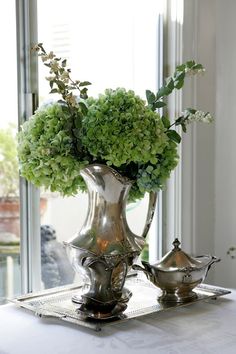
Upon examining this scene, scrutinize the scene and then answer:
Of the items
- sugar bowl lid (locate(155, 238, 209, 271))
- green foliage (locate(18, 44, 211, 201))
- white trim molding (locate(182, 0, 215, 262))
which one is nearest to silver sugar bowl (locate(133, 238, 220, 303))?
sugar bowl lid (locate(155, 238, 209, 271))

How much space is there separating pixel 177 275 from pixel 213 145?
85cm

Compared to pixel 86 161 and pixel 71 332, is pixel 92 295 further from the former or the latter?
pixel 86 161

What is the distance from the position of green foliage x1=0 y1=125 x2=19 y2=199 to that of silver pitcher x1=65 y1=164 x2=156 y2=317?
1.06 feet

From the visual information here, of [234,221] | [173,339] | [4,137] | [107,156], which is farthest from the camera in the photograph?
[234,221]

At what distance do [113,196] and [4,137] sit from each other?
0.41 metres

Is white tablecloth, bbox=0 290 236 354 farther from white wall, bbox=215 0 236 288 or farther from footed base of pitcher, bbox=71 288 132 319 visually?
white wall, bbox=215 0 236 288

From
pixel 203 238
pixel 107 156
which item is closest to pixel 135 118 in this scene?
pixel 107 156

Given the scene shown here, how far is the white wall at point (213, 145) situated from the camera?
2025mm

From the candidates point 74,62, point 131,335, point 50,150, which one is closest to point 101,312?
point 131,335

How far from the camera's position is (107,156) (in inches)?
49.4

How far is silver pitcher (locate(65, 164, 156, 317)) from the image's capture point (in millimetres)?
1278

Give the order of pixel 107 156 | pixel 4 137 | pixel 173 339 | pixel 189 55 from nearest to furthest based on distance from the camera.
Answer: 1. pixel 173 339
2. pixel 107 156
3. pixel 4 137
4. pixel 189 55

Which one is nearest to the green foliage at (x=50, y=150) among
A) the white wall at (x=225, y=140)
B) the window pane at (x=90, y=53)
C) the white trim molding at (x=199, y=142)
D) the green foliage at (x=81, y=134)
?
the green foliage at (x=81, y=134)

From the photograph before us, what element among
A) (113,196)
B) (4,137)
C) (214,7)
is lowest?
(113,196)
